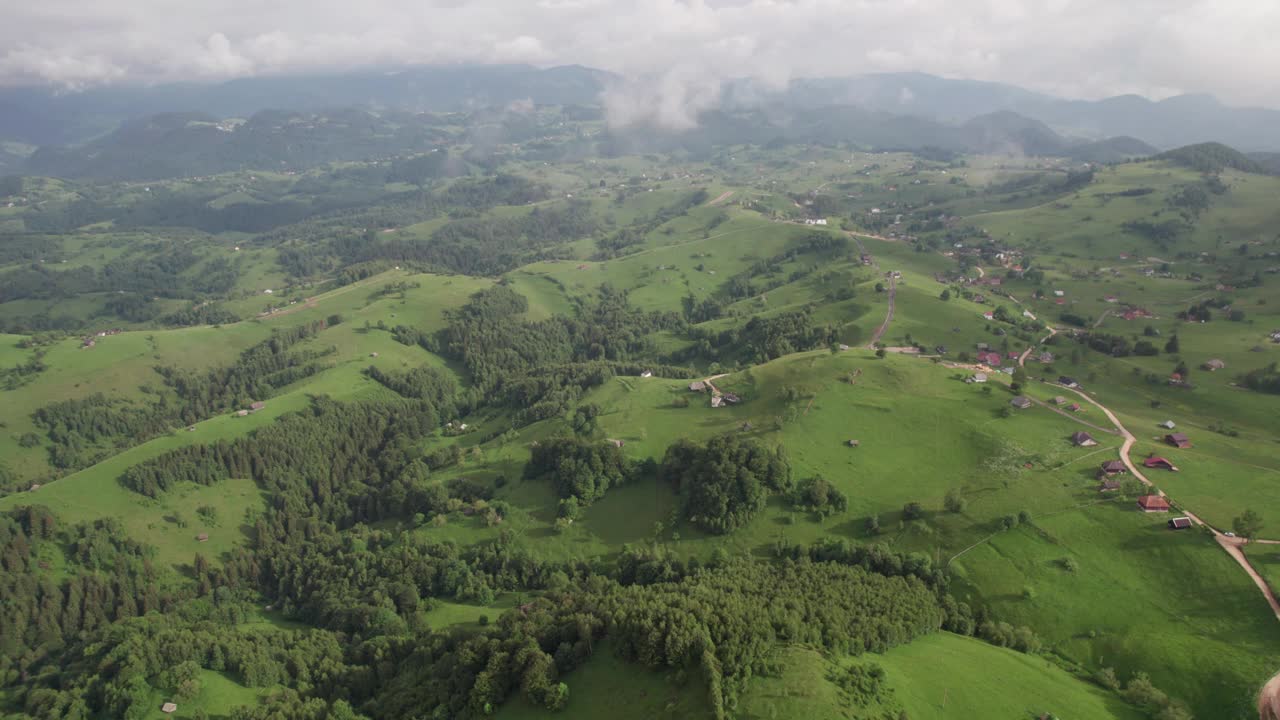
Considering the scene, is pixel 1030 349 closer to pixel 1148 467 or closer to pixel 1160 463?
pixel 1160 463

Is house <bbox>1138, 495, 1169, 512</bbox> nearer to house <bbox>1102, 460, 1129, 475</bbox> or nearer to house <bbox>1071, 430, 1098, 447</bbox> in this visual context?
house <bbox>1102, 460, 1129, 475</bbox>

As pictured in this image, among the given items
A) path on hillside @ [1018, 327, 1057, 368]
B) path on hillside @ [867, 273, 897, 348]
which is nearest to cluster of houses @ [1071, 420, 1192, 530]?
path on hillside @ [1018, 327, 1057, 368]

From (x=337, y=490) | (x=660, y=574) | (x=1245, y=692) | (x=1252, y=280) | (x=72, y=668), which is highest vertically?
(x=1252, y=280)

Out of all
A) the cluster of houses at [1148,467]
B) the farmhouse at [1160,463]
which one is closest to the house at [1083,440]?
the cluster of houses at [1148,467]

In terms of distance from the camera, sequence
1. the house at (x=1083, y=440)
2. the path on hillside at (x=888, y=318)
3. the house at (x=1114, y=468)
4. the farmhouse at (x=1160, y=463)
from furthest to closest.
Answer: the path on hillside at (x=888, y=318)
the house at (x=1083, y=440)
the house at (x=1114, y=468)
the farmhouse at (x=1160, y=463)

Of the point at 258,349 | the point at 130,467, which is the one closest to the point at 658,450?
the point at 130,467

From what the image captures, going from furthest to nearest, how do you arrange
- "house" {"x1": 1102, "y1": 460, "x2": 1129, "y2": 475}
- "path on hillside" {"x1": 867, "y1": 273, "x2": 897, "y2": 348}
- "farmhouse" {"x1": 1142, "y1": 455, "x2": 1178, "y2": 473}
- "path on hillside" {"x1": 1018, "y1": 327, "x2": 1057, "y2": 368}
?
"path on hillside" {"x1": 867, "y1": 273, "x2": 897, "y2": 348}
"path on hillside" {"x1": 1018, "y1": 327, "x2": 1057, "y2": 368}
"house" {"x1": 1102, "y1": 460, "x2": 1129, "y2": 475}
"farmhouse" {"x1": 1142, "y1": 455, "x2": 1178, "y2": 473}

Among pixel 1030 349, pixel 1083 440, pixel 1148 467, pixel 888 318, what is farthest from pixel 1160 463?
pixel 888 318

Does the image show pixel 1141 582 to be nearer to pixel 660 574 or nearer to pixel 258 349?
pixel 660 574

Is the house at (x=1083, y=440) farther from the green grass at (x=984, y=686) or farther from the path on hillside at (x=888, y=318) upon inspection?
the path on hillside at (x=888, y=318)
